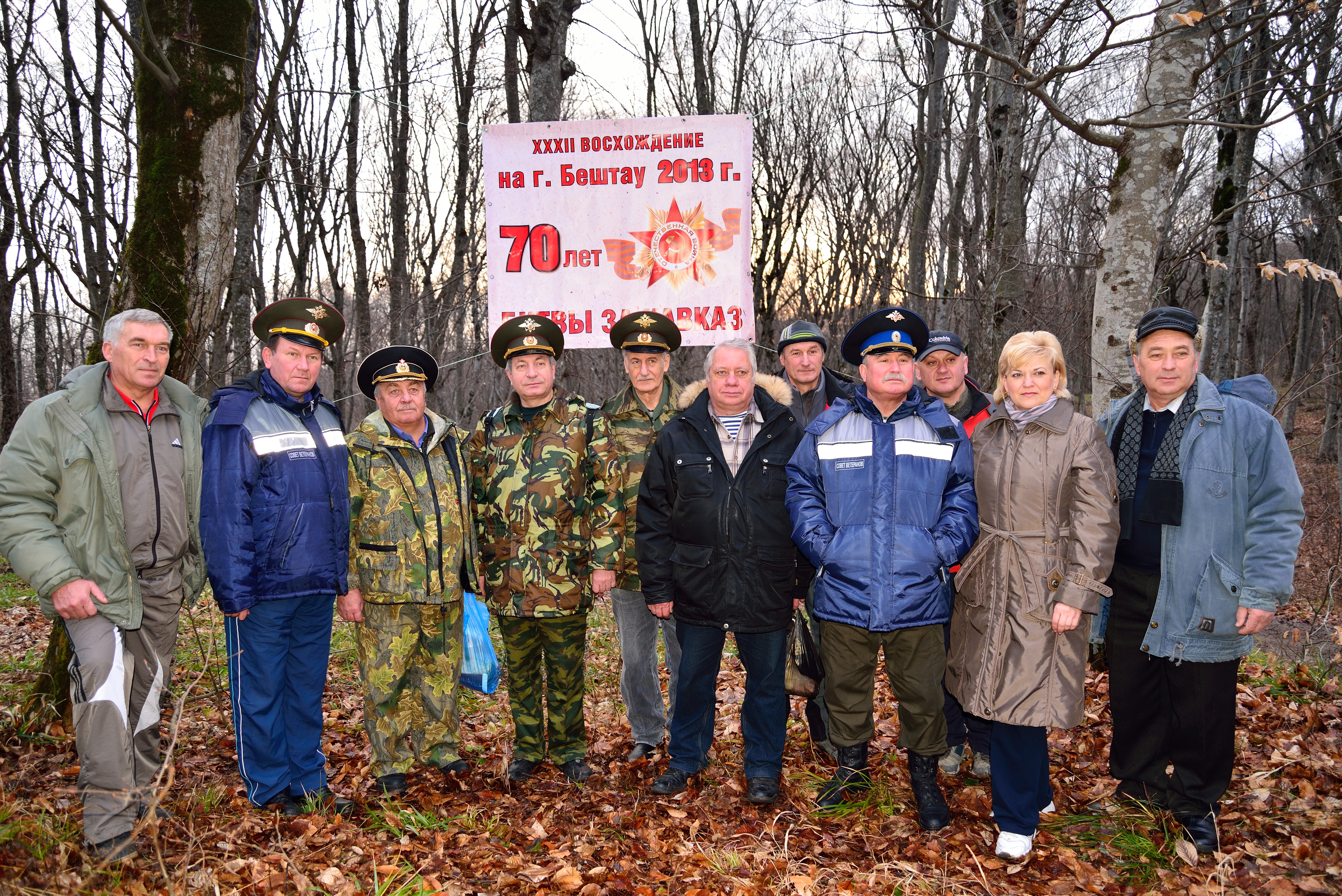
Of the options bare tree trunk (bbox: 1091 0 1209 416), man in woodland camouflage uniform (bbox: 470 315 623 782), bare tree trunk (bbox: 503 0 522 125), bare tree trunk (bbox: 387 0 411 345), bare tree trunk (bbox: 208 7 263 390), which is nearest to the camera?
man in woodland camouflage uniform (bbox: 470 315 623 782)

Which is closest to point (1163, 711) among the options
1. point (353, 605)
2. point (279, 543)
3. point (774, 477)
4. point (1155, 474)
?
point (1155, 474)

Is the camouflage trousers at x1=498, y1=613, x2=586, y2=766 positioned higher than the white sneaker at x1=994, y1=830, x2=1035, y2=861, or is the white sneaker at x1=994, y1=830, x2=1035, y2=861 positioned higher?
the camouflage trousers at x1=498, y1=613, x2=586, y2=766

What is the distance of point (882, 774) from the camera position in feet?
13.5


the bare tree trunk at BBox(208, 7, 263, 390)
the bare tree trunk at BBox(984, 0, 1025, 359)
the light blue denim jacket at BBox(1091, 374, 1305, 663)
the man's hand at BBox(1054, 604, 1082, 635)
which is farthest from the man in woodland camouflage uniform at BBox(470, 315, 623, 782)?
the bare tree trunk at BBox(208, 7, 263, 390)

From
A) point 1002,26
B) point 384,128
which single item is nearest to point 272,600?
point 1002,26

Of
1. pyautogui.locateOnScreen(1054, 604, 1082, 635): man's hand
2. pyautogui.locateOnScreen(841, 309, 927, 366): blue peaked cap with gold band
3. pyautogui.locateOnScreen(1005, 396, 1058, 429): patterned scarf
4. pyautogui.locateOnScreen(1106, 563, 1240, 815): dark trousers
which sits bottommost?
pyautogui.locateOnScreen(1106, 563, 1240, 815): dark trousers

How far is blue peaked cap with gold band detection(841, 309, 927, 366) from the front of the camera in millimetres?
3820

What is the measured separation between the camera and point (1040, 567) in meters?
3.49

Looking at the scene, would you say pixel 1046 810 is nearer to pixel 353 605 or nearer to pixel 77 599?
pixel 353 605

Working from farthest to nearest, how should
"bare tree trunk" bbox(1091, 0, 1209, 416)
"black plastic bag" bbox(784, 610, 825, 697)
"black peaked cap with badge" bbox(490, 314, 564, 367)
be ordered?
"bare tree trunk" bbox(1091, 0, 1209, 416), "black peaked cap with badge" bbox(490, 314, 564, 367), "black plastic bag" bbox(784, 610, 825, 697)

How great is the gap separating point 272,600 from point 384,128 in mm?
14862

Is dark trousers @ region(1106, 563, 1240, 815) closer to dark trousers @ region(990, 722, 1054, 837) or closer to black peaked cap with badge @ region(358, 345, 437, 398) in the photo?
dark trousers @ region(990, 722, 1054, 837)

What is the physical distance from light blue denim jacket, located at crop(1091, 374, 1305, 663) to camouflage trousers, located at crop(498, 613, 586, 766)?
2842 millimetres

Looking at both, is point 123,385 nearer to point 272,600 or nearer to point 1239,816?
point 272,600
